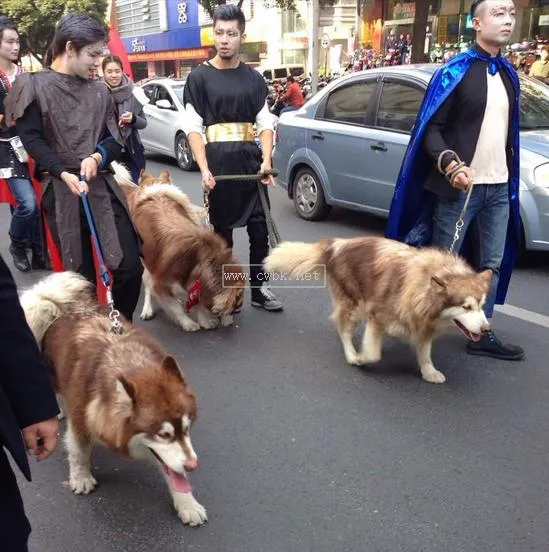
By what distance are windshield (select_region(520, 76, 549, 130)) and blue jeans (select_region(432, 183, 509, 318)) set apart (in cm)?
231

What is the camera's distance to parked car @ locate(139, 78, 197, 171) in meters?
11.7

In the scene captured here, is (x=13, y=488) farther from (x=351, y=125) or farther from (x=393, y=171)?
(x=351, y=125)

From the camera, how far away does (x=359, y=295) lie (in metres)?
3.91

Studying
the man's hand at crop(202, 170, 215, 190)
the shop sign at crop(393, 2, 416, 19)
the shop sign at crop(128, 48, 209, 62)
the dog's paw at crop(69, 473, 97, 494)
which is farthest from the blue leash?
the shop sign at crop(128, 48, 209, 62)

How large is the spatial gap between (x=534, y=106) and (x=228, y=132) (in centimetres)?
349

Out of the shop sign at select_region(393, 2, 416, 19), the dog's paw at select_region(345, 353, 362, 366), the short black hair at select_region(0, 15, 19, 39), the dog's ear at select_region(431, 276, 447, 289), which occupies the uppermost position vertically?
the shop sign at select_region(393, 2, 416, 19)

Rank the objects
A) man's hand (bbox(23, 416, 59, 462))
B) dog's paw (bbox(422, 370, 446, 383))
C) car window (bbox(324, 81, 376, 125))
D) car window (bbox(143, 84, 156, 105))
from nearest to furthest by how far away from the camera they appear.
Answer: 1. man's hand (bbox(23, 416, 59, 462))
2. dog's paw (bbox(422, 370, 446, 383))
3. car window (bbox(324, 81, 376, 125))
4. car window (bbox(143, 84, 156, 105))

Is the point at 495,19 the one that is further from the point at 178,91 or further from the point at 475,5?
the point at 178,91

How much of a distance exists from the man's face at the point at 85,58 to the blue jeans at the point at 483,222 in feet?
7.80

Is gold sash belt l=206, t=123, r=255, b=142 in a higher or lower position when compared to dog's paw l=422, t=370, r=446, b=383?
higher

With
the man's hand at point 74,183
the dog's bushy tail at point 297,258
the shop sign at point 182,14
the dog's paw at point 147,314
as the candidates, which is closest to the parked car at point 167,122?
the dog's paw at point 147,314

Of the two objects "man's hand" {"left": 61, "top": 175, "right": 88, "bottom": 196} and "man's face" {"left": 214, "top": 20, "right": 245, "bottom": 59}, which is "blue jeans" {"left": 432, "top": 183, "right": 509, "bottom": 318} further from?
"man's hand" {"left": 61, "top": 175, "right": 88, "bottom": 196}

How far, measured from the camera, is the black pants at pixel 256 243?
4.93m

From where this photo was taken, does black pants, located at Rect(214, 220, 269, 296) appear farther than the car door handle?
No
